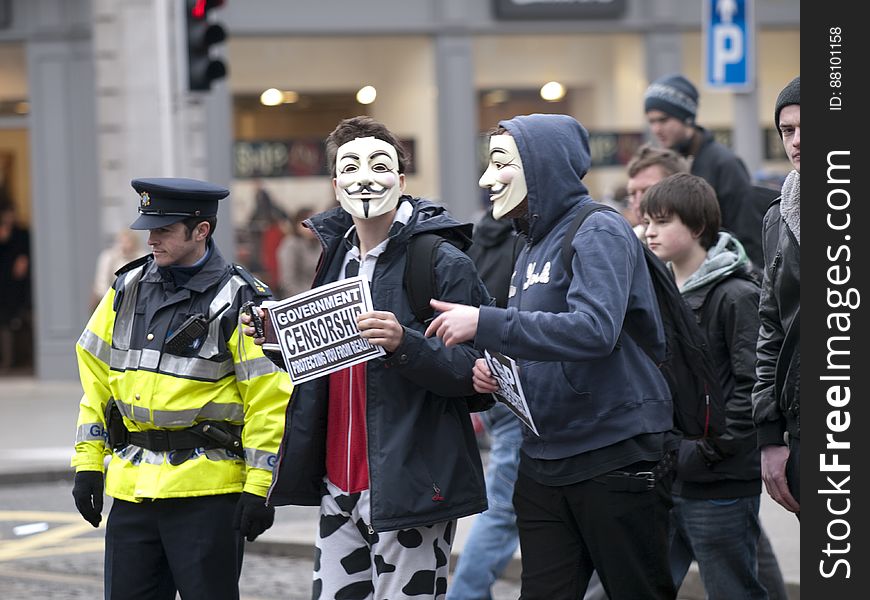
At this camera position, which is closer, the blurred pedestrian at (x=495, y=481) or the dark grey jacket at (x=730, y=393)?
the dark grey jacket at (x=730, y=393)

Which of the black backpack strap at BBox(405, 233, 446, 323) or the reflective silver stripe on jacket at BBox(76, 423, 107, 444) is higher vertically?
the black backpack strap at BBox(405, 233, 446, 323)

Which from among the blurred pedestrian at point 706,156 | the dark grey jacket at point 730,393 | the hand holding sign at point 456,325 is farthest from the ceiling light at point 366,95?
the hand holding sign at point 456,325

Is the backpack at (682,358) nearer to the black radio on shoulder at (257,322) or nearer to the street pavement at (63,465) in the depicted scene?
the black radio on shoulder at (257,322)

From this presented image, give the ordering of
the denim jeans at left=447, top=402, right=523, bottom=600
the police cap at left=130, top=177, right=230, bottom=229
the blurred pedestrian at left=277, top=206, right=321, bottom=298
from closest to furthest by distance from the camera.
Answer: the police cap at left=130, top=177, right=230, bottom=229 → the denim jeans at left=447, top=402, right=523, bottom=600 → the blurred pedestrian at left=277, top=206, right=321, bottom=298

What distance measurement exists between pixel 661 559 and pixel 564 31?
512 inches

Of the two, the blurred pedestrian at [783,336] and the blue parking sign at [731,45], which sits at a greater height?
the blue parking sign at [731,45]

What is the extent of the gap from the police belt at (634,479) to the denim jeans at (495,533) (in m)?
1.88

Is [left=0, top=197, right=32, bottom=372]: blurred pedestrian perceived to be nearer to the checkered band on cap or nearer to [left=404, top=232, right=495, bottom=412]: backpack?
the checkered band on cap

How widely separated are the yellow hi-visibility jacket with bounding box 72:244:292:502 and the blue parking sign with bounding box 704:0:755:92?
5892 millimetres

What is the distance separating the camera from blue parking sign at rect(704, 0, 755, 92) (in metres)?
9.96

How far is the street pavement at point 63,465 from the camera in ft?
23.7

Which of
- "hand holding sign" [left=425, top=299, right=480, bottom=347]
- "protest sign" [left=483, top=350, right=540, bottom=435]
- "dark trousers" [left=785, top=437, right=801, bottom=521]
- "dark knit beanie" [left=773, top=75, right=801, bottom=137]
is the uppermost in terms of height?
"dark knit beanie" [left=773, top=75, right=801, bottom=137]

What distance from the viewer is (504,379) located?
4215 mm

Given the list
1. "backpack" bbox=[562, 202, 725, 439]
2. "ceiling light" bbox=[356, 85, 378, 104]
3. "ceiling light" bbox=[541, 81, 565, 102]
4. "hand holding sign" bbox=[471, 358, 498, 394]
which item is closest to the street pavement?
"backpack" bbox=[562, 202, 725, 439]
